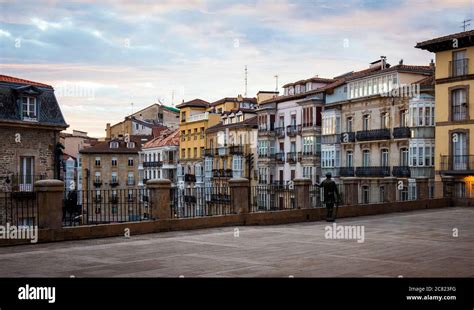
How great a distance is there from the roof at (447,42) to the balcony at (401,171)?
1022 cm

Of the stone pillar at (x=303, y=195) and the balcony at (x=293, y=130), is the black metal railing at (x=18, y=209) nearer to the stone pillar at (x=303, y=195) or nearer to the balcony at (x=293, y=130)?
the stone pillar at (x=303, y=195)

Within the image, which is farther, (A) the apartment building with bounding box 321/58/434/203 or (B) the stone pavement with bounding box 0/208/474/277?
(A) the apartment building with bounding box 321/58/434/203

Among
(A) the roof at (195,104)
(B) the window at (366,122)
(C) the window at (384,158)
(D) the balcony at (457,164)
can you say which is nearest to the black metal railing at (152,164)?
(A) the roof at (195,104)

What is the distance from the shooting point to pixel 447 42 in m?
46.1

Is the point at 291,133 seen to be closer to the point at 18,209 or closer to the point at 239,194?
the point at 18,209

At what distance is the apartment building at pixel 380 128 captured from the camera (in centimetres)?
5072

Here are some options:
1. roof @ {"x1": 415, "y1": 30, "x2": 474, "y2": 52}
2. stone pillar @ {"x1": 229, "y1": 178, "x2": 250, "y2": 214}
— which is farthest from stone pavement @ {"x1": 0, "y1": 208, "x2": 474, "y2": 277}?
roof @ {"x1": 415, "y1": 30, "x2": 474, "y2": 52}

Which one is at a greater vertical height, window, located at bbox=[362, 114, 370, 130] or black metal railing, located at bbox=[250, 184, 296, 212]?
window, located at bbox=[362, 114, 370, 130]

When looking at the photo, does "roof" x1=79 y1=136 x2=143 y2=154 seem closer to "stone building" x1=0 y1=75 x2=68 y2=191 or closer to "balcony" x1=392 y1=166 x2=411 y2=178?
"stone building" x1=0 y1=75 x2=68 y2=191

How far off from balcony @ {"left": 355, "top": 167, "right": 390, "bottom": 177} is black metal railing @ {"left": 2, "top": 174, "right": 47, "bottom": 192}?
29010 mm

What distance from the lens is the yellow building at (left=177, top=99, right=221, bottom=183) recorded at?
80562 mm

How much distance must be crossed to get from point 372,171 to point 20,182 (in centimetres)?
3078

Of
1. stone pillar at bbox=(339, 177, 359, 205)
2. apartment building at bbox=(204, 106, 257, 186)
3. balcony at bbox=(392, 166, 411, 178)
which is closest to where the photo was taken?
stone pillar at bbox=(339, 177, 359, 205)
